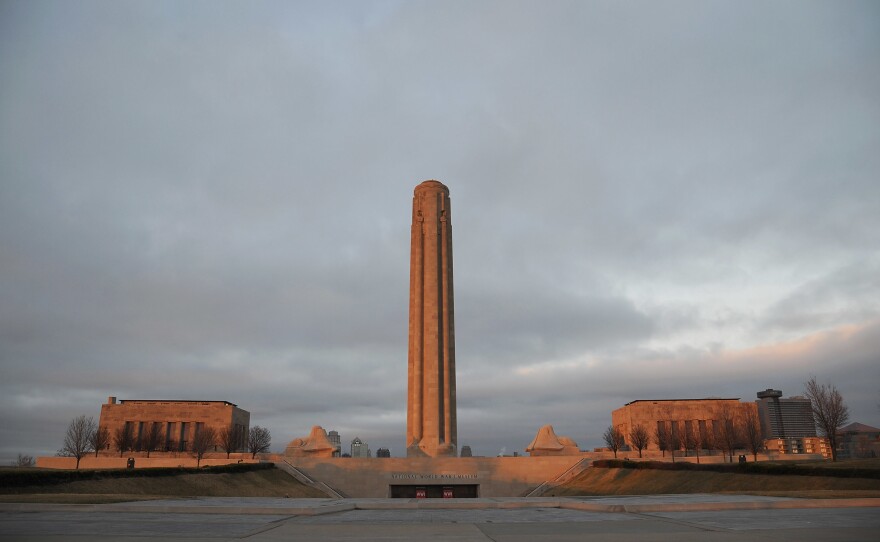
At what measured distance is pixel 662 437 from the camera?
229ft

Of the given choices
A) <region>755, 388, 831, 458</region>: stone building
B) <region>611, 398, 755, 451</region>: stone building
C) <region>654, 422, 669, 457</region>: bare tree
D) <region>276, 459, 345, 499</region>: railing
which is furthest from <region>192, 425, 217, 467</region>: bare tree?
<region>755, 388, 831, 458</region>: stone building

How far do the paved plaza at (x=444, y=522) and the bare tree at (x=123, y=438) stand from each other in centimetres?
5346

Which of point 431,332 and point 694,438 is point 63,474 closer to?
point 431,332

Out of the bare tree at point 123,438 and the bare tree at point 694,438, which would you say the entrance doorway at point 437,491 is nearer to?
the bare tree at point 694,438

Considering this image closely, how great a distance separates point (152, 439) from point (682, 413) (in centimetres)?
6621

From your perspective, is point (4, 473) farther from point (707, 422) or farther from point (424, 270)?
point (707, 422)

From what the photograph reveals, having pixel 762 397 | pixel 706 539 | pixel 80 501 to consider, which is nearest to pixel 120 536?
pixel 706 539

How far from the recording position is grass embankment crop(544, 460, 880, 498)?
27781 millimetres

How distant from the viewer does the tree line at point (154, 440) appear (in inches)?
2387

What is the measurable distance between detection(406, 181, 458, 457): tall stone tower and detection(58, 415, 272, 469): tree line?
57.5 ft

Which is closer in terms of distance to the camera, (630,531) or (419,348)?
(630,531)

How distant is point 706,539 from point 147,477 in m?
36.5

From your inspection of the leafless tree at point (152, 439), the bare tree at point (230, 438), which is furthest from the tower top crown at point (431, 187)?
the leafless tree at point (152, 439)

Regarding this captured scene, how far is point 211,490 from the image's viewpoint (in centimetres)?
4050
